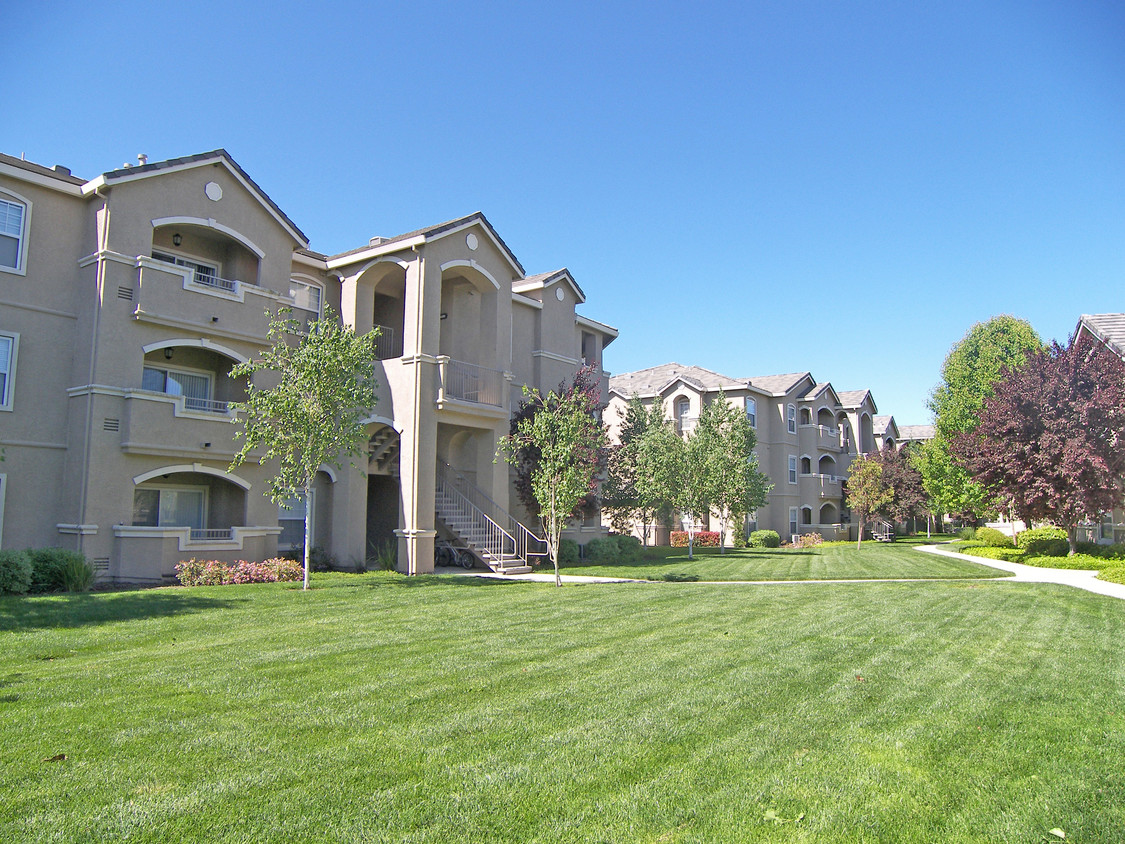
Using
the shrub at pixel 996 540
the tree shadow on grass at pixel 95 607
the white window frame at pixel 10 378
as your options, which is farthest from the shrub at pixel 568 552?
the shrub at pixel 996 540

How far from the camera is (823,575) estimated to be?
75.2 feet

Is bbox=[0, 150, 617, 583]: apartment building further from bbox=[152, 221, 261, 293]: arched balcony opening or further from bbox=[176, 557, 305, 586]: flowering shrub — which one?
bbox=[176, 557, 305, 586]: flowering shrub

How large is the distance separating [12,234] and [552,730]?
60.3 ft

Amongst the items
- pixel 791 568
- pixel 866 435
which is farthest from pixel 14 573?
pixel 866 435

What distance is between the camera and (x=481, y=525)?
24047mm

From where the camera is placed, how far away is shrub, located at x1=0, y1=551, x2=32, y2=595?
47.9ft

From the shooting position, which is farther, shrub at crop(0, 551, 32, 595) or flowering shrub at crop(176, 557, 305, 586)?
flowering shrub at crop(176, 557, 305, 586)

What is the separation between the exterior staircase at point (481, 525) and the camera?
2302 cm

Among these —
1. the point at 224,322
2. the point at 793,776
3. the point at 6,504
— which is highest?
the point at 224,322

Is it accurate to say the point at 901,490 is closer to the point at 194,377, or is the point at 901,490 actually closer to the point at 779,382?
the point at 779,382

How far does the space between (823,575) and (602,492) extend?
10221 millimetres

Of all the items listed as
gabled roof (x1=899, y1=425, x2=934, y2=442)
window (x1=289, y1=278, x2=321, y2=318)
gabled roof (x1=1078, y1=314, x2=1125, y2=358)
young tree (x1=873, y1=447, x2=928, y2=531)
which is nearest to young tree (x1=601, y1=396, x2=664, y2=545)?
window (x1=289, y1=278, x2=321, y2=318)

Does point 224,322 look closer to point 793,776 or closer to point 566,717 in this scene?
point 566,717

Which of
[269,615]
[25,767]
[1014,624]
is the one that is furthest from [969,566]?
[25,767]
